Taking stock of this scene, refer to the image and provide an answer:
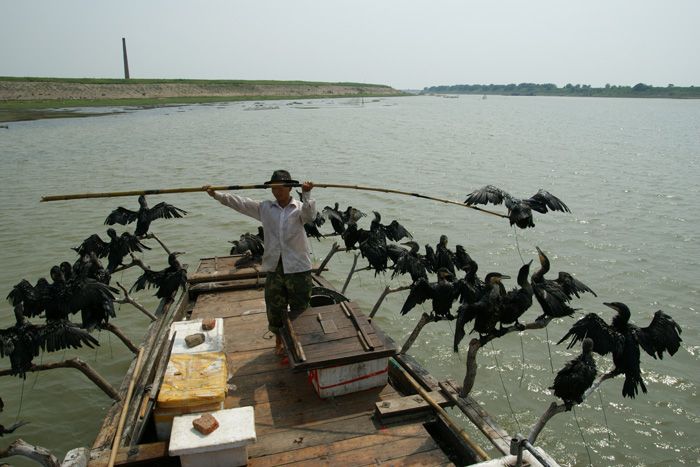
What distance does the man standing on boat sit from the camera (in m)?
4.32

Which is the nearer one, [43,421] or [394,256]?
[43,421]

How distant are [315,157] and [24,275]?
1416 cm

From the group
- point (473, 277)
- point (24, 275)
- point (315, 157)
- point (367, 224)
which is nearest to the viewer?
point (473, 277)

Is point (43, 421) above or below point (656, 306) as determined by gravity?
below

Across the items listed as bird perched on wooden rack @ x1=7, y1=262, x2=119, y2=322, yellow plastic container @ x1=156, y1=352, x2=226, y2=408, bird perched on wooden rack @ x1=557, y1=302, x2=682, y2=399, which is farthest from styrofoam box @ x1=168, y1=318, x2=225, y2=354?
bird perched on wooden rack @ x1=557, y1=302, x2=682, y2=399

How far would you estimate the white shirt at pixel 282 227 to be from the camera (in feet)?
14.2

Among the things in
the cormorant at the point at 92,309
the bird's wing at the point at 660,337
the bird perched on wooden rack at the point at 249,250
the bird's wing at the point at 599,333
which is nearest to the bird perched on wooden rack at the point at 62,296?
the cormorant at the point at 92,309

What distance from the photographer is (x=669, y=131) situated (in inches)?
1249

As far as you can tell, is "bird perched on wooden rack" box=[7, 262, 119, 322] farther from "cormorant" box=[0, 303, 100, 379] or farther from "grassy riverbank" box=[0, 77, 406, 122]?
"grassy riverbank" box=[0, 77, 406, 122]

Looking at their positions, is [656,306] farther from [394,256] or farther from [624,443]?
[394,256]

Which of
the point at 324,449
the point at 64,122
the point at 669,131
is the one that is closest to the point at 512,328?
the point at 324,449

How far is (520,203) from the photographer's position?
5977 millimetres

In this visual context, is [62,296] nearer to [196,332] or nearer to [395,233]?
[196,332]

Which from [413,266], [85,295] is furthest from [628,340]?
[85,295]
